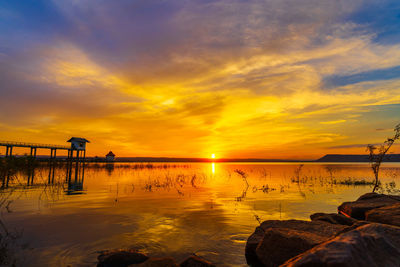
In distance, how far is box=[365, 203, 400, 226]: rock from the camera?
7.89 metres

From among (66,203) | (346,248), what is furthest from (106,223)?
(346,248)

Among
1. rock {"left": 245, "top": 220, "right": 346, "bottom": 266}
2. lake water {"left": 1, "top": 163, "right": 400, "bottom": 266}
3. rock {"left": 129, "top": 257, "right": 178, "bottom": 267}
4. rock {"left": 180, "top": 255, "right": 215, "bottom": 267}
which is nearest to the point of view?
rock {"left": 245, "top": 220, "right": 346, "bottom": 266}

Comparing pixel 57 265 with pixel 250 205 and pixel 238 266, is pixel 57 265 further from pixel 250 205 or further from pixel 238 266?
pixel 250 205

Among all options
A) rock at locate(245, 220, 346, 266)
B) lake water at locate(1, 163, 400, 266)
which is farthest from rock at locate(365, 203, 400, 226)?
lake water at locate(1, 163, 400, 266)

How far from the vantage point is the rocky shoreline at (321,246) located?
11.3ft

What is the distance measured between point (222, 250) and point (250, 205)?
323 inches

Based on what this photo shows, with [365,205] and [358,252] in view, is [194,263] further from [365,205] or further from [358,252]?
[365,205]

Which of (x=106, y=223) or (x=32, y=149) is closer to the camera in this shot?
(x=106, y=223)

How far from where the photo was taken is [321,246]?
374 cm

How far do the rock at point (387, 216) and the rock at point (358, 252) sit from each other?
204 inches

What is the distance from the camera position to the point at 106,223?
1138cm

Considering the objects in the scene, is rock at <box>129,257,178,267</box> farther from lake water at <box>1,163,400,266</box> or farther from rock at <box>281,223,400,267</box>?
rock at <box>281,223,400,267</box>

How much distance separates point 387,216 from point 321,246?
6794mm

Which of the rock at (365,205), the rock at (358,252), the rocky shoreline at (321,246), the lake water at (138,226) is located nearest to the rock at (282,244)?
the rocky shoreline at (321,246)
